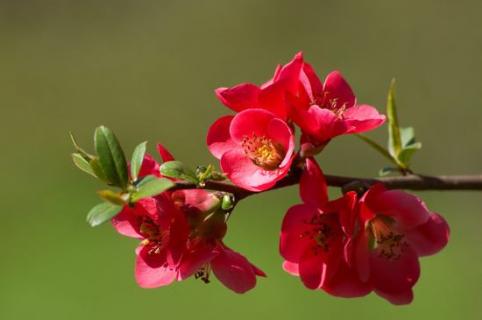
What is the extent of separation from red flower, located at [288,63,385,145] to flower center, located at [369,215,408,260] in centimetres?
10

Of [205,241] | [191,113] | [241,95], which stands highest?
[241,95]

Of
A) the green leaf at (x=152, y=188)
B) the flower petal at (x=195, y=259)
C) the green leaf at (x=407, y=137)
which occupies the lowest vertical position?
the green leaf at (x=407, y=137)

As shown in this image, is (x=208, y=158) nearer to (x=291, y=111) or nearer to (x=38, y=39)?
(x=38, y=39)

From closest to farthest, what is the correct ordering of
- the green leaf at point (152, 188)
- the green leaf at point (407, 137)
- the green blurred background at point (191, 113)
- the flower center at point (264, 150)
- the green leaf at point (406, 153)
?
the green leaf at point (152, 188) → the flower center at point (264, 150) → the green leaf at point (406, 153) → the green leaf at point (407, 137) → the green blurred background at point (191, 113)

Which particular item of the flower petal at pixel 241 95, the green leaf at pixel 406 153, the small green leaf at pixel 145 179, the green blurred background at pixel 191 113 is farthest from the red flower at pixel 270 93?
the green blurred background at pixel 191 113

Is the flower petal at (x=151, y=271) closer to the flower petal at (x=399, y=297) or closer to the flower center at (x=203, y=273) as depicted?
the flower center at (x=203, y=273)

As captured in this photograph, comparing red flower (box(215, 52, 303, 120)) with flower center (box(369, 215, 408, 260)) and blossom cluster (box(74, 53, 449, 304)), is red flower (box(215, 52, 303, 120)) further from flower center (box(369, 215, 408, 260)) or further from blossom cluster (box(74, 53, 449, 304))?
flower center (box(369, 215, 408, 260))

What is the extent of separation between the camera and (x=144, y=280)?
78 centimetres

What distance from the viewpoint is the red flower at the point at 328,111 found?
0.73 metres

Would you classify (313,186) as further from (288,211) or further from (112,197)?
(112,197)

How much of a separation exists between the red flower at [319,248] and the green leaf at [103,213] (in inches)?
5.8

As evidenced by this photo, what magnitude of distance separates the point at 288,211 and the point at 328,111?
3.6 inches

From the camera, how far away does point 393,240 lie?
0.79m

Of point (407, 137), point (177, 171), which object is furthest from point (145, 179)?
point (407, 137)
